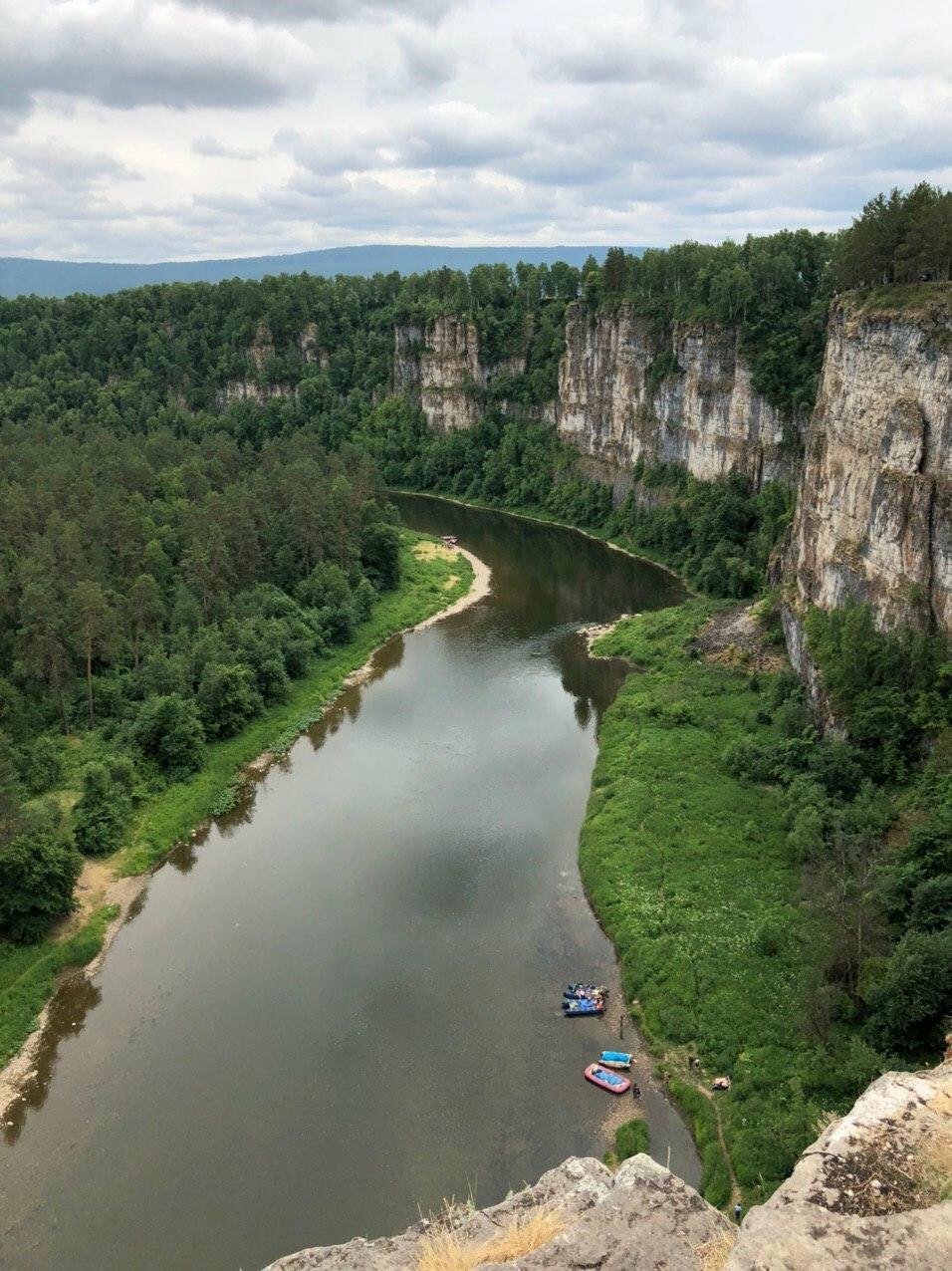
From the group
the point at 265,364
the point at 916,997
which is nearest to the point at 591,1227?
the point at 916,997

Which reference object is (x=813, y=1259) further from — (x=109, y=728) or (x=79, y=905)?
(x=109, y=728)

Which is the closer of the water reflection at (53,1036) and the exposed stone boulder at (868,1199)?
the exposed stone boulder at (868,1199)

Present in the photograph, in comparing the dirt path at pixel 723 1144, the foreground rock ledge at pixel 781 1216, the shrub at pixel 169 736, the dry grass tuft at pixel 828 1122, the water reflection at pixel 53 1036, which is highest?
the foreground rock ledge at pixel 781 1216

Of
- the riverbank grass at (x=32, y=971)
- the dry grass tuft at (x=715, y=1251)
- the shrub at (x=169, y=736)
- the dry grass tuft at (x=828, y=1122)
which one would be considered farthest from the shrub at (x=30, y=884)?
the dry grass tuft at (x=715, y=1251)

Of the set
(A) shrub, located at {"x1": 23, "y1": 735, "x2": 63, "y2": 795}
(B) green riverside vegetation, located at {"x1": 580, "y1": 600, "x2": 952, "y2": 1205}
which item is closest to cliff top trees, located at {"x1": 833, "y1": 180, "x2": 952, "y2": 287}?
(B) green riverside vegetation, located at {"x1": 580, "y1": 600, "x2": 952, "y2": 1205}

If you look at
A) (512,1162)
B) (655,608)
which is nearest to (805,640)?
(655,608)

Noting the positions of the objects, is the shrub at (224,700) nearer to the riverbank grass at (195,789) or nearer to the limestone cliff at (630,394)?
the riverbank grass at (195,789)
